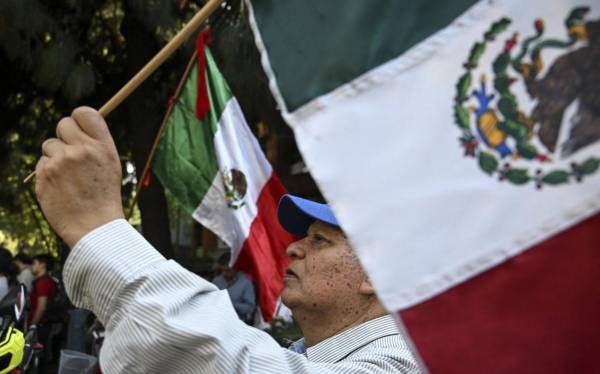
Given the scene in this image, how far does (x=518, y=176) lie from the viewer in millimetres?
1294

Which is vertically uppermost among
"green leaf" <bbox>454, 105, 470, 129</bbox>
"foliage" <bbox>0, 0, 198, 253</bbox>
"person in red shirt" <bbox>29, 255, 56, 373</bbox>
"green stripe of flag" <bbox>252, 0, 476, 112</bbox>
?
"foliage" <bbox>0, 0, 198, 253</bbox>

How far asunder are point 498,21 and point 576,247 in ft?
1.25

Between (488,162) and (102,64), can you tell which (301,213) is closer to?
(488,162)

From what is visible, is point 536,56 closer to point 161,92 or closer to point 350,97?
point 350,97

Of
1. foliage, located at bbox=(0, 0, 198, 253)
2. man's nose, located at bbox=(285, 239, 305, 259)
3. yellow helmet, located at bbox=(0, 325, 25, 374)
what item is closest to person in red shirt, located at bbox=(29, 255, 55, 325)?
foliage, located at bbox=(0, 0, 198, 253)

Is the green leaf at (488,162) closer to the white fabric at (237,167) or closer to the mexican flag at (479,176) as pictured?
the mexican flag at (479,176)

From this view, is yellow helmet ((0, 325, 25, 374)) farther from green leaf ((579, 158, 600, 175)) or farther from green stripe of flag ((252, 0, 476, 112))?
green leaf ((579, 158, 600, 175))

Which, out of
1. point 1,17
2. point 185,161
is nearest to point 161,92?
Result: point 1,17

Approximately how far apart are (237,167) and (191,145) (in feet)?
1.71

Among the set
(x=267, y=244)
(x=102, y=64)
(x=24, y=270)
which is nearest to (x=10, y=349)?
(x=267, y=244)

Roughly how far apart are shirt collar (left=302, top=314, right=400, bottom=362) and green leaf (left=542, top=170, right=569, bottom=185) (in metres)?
1.40

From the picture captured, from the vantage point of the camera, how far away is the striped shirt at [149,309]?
163cm

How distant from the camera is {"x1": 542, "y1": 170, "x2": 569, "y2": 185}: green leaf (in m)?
1.27

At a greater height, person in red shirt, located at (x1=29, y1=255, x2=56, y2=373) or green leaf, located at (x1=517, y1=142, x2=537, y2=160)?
green leaf, located at (x1=517, y1=142, x2=537, y2=160)
